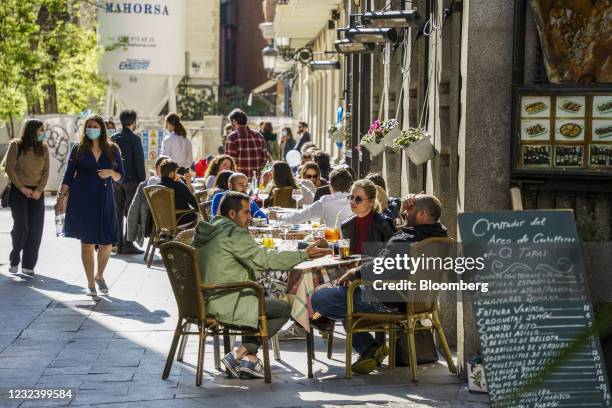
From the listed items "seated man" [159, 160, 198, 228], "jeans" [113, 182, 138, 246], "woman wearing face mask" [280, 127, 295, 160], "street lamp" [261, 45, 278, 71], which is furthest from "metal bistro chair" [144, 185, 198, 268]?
"street lamp" [261, 45, 278, 71]

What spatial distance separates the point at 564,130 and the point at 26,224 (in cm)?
754

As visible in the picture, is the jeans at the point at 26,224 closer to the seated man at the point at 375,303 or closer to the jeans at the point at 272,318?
the jeans at the point at 272,318

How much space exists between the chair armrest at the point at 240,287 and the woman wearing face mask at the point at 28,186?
19.9ft

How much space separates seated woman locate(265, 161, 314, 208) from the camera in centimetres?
1312

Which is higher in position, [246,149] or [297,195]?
[246,149]

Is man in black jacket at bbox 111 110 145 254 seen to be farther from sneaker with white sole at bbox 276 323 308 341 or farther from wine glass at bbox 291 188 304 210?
sneaker with white sole at bbox 276 323 308 341

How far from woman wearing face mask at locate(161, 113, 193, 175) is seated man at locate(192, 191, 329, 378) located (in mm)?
9437

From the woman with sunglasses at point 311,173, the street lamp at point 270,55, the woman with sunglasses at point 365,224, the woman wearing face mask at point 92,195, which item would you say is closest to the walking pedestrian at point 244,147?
the woman with sunglasses at point 311,173

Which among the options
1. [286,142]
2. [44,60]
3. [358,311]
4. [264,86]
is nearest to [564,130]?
[358,311]

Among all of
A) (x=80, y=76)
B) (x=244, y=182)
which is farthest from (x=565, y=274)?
(x=80, y=76)

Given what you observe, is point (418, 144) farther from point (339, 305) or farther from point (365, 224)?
point (339, 305)

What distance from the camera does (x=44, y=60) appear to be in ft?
98.1

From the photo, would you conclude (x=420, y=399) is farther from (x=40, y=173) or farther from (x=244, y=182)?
(x=40, y=173)

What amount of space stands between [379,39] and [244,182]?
2.88m
